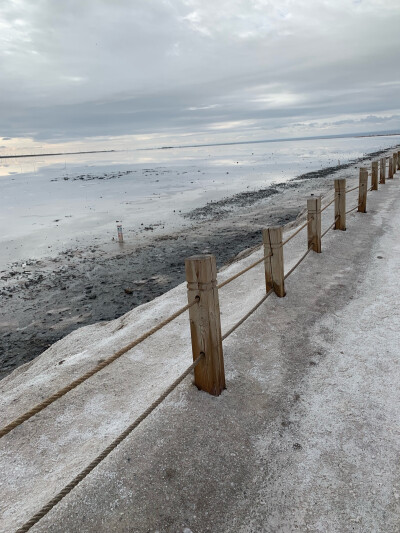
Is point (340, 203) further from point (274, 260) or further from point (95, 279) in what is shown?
point (95, 279)

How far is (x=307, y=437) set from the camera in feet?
10.7

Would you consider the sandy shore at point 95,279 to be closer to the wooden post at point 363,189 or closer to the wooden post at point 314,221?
the wooden post at point 363,189

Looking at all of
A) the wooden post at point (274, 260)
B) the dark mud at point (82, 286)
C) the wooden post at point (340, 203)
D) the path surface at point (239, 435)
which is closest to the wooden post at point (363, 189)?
the wooden post at point (340, 203)

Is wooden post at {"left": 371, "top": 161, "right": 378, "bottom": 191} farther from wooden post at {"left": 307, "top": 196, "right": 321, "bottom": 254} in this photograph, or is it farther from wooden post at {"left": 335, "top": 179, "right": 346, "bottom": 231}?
wooden post at {"left": 307, "top": 196, "right": 321, "bottom": 254}

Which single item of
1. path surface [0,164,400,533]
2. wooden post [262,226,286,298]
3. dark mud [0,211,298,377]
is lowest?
dark mud [0,211,298,377]

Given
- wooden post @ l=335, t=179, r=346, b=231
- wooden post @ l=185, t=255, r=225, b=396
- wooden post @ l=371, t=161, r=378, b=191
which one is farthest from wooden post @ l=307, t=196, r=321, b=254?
wooden post @ l=371, t=161, r=378, b=191

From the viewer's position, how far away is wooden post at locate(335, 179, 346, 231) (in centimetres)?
931

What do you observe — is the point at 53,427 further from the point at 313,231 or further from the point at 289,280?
the point at 313,231

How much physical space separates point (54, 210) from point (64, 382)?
72.0 feet

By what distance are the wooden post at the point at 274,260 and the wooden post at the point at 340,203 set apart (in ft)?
15.0

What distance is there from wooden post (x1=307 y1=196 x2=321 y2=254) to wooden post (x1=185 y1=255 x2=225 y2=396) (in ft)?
15.8

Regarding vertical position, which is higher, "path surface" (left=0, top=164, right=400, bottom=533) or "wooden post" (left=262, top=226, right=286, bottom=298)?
"wooden post" (left=262, top=226, right=286, bottom=298)

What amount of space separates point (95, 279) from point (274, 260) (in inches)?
274

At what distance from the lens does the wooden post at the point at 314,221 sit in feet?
25.1
